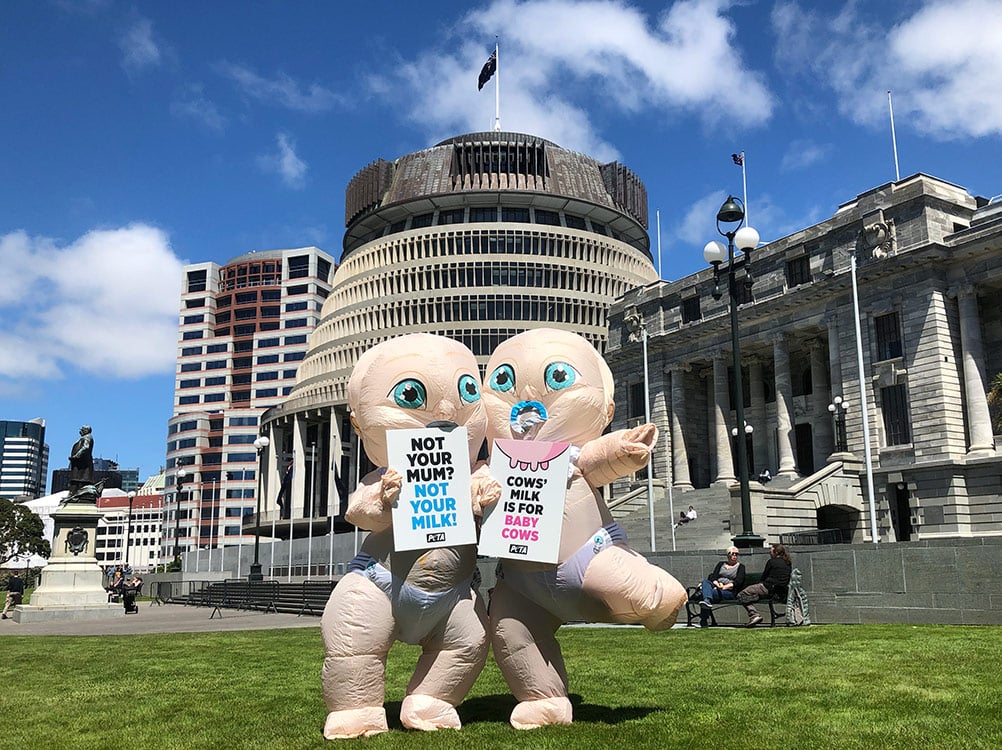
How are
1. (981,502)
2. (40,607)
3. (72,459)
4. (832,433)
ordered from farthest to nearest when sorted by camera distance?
(832,433) < (981,502) < (72,459) < (40,607)

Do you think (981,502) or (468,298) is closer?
(981,502)

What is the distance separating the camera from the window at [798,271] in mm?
44531

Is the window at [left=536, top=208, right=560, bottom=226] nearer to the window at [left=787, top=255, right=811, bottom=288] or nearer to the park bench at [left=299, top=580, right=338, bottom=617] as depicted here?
the window at [left=787, top=255, right=811, bottom=288]

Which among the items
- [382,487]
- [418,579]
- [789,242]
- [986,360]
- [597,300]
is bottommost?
[418,579]

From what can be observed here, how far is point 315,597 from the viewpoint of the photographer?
99.0 ft

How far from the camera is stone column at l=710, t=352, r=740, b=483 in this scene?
49.2 meters

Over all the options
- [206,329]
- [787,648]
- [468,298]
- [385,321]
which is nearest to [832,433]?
[787,648]

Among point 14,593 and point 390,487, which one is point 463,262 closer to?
point 14,593

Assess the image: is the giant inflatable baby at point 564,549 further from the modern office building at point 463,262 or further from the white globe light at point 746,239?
the modern office building at point 463,262

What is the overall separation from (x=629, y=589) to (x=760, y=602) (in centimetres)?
1068

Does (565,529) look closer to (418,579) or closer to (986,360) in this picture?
(418,579)

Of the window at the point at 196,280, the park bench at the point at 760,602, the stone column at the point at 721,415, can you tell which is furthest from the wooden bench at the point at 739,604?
the window at the point at 196,280

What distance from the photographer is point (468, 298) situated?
75188 millimetres

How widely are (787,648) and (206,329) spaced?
13942 centimetres
